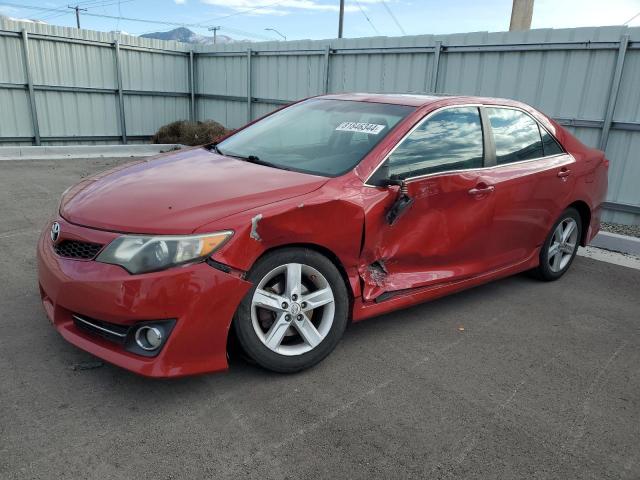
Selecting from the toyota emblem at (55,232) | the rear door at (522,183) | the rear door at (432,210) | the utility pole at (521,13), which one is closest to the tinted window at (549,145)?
the rear door at (522,183)

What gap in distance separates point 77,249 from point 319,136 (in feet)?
5.92

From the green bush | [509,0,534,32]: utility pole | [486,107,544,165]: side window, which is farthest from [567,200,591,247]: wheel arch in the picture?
the green bush

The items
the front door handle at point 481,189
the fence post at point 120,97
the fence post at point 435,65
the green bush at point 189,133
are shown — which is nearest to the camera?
the front door handle at point 481,189

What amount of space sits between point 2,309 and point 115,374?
1.33 metres

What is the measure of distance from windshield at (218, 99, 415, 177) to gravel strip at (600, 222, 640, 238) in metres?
4.35

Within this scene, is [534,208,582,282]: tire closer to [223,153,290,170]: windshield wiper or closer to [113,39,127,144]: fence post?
[223,153,290,170]: windshield wiper

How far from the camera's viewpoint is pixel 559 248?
4.80 meters

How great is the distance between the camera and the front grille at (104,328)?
2.56m

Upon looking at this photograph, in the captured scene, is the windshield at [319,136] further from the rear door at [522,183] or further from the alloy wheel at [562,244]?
the alloy wheel at [562,244]

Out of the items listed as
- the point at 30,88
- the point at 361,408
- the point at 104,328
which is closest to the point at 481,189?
the point at 361,408

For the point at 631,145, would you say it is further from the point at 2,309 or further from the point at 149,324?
the point at 2,309

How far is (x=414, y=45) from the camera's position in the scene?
917 cm

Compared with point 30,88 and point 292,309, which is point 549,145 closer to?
point 292,309

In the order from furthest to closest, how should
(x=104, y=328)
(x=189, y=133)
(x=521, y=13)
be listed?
(x=189, y=133), (x=521, y=13), (x=104, y=328)
